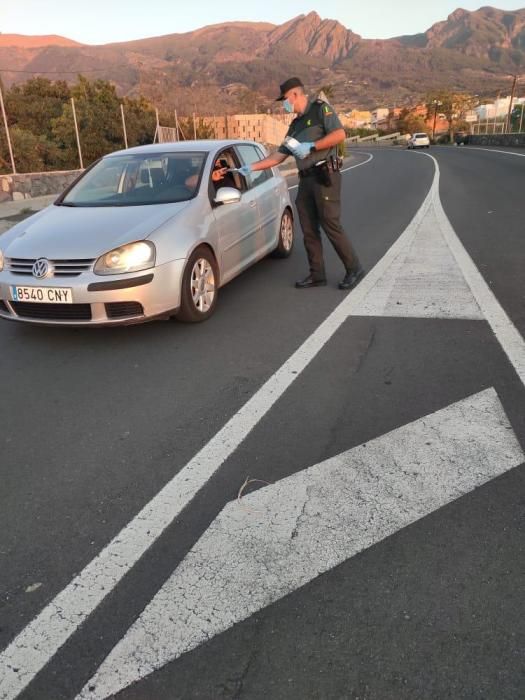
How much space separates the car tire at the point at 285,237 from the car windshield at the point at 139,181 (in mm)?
1820

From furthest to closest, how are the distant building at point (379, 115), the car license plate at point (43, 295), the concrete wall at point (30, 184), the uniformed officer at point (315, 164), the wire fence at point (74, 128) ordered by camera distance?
the distant building at point (379, 115) < the wire fence at point (74, 128) < the concrete wall at point (30, 184) < the uniformed officer at point (315, 164) < the car license plate at point (43, 295)

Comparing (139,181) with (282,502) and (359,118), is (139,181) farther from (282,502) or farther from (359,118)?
(359,118)

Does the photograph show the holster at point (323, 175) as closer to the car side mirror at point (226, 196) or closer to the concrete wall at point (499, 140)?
the car side mirror at point (226, 196)

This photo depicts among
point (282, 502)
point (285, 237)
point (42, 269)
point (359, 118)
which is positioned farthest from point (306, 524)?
point (359, 118)

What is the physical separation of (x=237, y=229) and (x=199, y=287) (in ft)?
3.35

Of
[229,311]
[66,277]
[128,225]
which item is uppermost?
[128,225]

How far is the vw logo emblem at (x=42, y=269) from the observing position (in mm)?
4480

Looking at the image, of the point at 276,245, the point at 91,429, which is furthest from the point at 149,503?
the point at 276,245

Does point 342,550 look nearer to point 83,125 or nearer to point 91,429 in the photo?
point 91,429

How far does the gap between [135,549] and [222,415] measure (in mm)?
1208

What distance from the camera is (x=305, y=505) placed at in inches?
103

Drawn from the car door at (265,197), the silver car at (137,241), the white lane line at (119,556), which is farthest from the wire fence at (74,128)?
the white lane line at (119,556)

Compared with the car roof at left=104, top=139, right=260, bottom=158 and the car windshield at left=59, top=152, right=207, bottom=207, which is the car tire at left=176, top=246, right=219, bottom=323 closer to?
the car windshield at left=59, top=152, right=207, bottom=207

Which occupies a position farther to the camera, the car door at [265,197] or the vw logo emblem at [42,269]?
the car door at [265,197]
